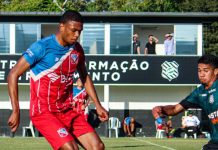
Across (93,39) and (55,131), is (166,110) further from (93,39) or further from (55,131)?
(93,39)

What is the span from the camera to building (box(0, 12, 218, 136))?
3522cm

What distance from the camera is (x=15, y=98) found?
8422 mm

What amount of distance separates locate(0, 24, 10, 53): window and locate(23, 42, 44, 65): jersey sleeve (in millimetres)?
27656

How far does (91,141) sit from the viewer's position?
867 cm

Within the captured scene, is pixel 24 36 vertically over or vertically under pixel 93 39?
over

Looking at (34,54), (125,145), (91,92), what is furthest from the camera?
(125,145)

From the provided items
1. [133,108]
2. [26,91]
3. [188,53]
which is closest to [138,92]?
[133,108]

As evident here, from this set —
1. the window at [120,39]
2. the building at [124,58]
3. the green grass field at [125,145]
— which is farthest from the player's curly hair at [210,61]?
the window at [120,39]

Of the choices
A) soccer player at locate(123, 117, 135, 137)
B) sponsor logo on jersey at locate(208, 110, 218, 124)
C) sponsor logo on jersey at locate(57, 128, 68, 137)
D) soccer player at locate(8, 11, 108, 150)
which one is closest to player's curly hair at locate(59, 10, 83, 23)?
soccer player at locate(8, 11, 108, 150)

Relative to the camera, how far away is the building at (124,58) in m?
35.2

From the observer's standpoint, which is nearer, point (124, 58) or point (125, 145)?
point (125, 145)

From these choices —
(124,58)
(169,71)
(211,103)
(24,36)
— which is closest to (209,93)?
(211,103)

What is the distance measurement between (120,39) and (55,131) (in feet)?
91.5

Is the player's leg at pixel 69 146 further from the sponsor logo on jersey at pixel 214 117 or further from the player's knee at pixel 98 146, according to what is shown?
the sponsor logo on jersey at pixel 214 117
